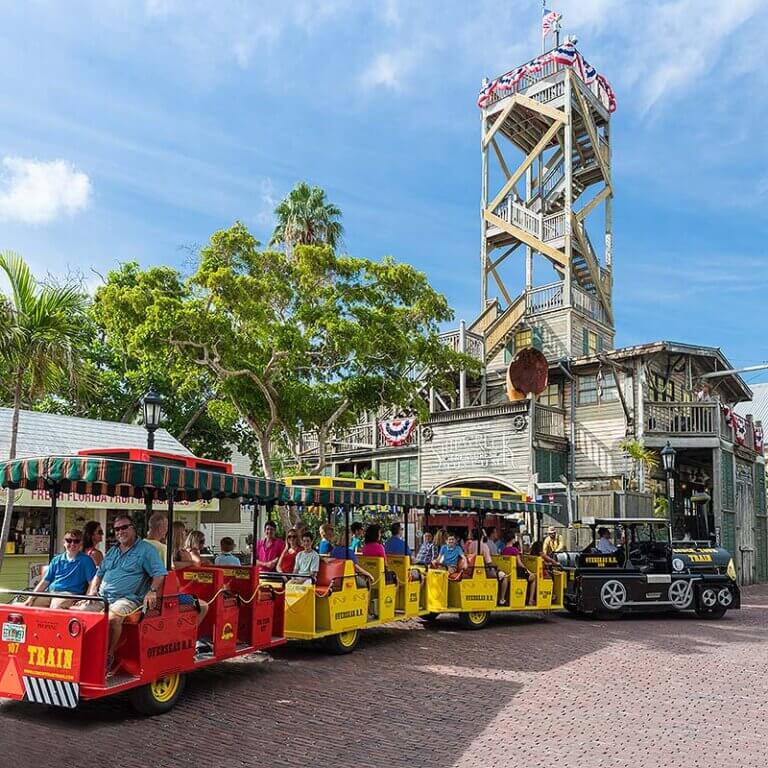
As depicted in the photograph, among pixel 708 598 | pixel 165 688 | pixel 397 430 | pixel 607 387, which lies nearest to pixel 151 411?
pixel 165 688

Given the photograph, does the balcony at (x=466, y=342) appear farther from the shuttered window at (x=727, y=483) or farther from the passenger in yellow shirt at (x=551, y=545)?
the passenger in yellow shirt at (x=551, y=545)

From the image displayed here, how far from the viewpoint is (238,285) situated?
1744 centimetres

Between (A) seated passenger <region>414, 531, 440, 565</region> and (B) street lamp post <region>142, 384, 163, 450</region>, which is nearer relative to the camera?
(B) street lamp post <region>142, 384, 163, 450</region>

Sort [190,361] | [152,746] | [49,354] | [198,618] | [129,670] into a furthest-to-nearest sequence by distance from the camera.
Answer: [190,361], [49,354], [198,618], [129,670], [152,746]

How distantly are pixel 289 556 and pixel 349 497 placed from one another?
127 centimetres

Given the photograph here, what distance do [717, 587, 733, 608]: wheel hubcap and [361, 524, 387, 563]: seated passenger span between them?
7.30 m

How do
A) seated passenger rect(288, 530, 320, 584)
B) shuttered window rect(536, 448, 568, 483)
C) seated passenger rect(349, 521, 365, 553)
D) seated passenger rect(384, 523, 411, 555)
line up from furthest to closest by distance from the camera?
shuttered window rect(536, 448, 568, 483) < seated passenger rect(349, 521, 365, 553) < seated passenger rect(384, 523, 411, 555) < seated passenger rect(288, 530, 320, 584)

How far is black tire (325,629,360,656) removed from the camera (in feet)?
36.6

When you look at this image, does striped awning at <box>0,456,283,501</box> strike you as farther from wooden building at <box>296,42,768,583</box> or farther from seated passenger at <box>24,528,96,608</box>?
wooden building at <box>296,42,768,583</box>

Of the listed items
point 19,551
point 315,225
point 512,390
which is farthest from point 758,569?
point 19,551

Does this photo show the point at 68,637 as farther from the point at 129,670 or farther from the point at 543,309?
the point at 543,309

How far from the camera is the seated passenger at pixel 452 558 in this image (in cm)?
1407

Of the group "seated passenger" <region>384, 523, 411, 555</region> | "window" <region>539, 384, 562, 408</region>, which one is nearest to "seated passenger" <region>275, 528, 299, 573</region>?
"seated passenger" <region>384, 523, 411, 555</region>

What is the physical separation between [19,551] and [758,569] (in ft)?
75.5
